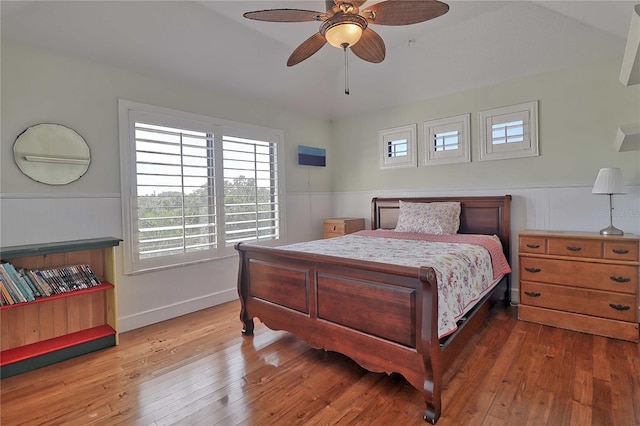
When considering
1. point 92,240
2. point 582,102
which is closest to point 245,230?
point 92,240

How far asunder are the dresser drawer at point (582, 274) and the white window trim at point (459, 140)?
145 centimetres

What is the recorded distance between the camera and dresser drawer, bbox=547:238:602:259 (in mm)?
2803

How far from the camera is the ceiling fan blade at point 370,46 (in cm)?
227

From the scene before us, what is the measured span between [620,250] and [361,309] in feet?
7.63

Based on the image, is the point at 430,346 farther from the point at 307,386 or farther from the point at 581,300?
the point at 581,300

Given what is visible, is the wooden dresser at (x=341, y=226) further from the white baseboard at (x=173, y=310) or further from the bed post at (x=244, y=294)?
the bed post at (x=244, y=294)

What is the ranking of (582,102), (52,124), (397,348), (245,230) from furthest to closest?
(245,230), (582,102), (52,124), (397,348)

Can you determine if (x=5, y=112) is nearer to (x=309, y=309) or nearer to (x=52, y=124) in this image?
(x=52, y=124)

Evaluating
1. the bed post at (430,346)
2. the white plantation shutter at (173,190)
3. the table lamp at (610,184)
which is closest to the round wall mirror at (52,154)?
the white plantation shutter at (173,190)

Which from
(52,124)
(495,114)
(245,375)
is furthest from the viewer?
(495,114)

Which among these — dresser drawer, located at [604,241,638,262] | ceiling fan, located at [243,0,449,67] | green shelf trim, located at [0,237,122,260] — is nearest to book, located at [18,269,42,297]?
green shelf trim, located at [0,237,122,260]

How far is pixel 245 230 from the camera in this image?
405 cm

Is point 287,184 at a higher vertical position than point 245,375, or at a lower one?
higher

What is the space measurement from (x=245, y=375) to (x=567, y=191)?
3490mm
